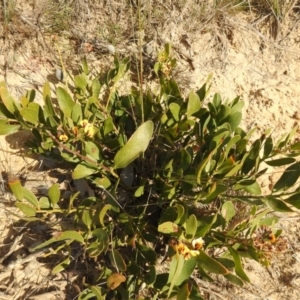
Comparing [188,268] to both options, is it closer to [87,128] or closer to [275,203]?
[275,203]

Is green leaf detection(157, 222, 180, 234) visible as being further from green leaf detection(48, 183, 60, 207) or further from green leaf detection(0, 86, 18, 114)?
green leaf detection(0, 86, 18, 114)

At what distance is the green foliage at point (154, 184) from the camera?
1342mm

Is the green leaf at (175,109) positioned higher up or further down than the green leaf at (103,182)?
higher up

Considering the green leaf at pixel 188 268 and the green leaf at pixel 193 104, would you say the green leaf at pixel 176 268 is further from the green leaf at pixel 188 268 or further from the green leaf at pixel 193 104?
the green leaf at pixel 193 104

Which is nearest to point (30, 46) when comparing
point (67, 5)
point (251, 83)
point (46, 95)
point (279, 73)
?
point (67, 5)

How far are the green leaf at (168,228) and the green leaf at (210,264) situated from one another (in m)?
0.10

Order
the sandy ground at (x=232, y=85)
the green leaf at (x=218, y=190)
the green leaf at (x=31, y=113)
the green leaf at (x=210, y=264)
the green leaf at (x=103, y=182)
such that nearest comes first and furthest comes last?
the green leaf at (x=210, y=264) < the green leaf at (x=218, y=190) < the green leaf at (x=31, y=113) < the green leaf at (x=103, y=182) < the sandy ground at (x=232, y=85)

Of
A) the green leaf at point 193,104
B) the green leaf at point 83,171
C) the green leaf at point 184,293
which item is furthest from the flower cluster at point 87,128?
the green leaf at point 184,293

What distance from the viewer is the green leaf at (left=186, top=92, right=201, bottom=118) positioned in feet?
4.93

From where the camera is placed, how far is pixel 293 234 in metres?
1.90

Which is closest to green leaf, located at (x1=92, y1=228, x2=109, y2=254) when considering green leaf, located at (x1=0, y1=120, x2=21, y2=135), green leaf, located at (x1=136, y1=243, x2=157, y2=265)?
green leaf, located at (x1=136, y1=243, x2=157, y2=265)

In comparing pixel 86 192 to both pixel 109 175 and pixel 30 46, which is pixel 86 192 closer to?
pixel 109 175

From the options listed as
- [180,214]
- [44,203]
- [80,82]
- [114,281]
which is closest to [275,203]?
[180,214]

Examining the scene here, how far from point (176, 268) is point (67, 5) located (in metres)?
1.46
